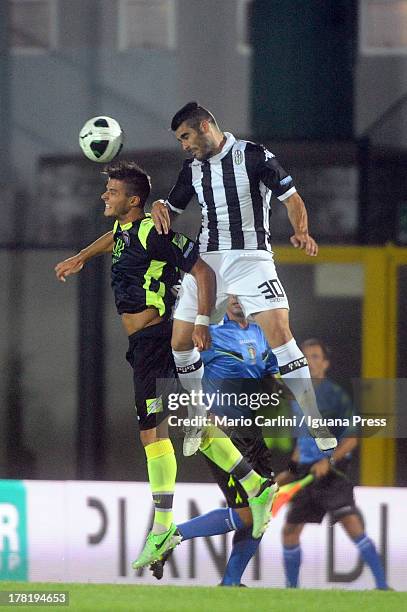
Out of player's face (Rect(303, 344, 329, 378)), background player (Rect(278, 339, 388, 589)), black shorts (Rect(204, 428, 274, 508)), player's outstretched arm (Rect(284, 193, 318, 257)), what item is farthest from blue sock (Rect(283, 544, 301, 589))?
player's outstretched arm (Rect(284, 193, 318, 257))

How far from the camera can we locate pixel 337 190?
4598 mm

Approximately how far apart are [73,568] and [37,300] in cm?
107

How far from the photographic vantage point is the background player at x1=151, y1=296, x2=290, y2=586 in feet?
14.7

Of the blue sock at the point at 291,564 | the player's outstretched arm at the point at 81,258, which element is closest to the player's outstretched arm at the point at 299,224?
the player's outstretched arm at the point at 81,258

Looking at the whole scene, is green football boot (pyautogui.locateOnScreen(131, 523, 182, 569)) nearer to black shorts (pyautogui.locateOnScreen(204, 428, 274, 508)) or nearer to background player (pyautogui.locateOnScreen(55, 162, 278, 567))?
background player (pyautogui.locateOnScreen(55, 162, 278, 567))

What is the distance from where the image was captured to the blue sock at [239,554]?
4.69 meters

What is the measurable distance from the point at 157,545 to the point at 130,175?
1428 millimetres

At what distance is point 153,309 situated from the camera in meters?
4.48

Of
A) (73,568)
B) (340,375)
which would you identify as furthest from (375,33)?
(73,568)

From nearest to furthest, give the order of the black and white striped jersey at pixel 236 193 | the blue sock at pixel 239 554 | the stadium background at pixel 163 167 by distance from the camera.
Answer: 1. the black and white striped jersey at pixel 236 193
2. the stadium background at pixel 163 167
3. the blue sock at pixel 239 554

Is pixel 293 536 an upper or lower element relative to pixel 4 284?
lower

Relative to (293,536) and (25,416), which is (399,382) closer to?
(293,536)

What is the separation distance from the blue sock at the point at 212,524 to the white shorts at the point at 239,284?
0.77 meters

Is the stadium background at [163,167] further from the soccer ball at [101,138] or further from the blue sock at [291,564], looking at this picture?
the blue sock at [291,564]
